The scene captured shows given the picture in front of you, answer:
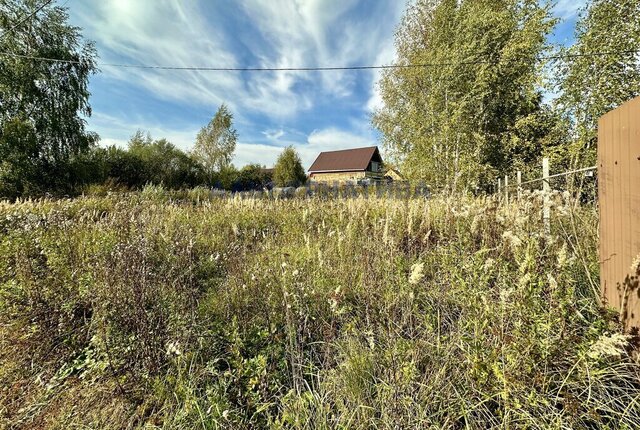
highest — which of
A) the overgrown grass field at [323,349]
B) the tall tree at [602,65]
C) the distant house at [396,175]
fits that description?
the tall tree at [602,65]

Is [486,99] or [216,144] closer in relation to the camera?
[486,99]

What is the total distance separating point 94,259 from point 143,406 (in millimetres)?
2040

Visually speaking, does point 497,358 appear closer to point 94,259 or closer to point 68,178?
point 94,259

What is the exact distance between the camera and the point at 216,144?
27578mm

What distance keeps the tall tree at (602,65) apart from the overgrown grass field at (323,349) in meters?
5.75

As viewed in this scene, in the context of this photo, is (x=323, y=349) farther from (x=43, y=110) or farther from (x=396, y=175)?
(x=396, y=175)

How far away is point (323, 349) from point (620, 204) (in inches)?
72.4

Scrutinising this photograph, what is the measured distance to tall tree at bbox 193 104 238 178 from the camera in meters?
27.1

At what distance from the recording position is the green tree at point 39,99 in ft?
37.8

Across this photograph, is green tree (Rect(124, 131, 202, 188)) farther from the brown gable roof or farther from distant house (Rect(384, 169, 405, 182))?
the brown gable roof

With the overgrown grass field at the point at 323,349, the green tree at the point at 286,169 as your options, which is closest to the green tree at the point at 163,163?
the green tree at the point at 286,169

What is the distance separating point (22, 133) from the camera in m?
11.5

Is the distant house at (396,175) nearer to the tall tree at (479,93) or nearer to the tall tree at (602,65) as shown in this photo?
the tall tree at (479,93)

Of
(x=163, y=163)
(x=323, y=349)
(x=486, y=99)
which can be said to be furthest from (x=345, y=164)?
(x=323, y=349)
